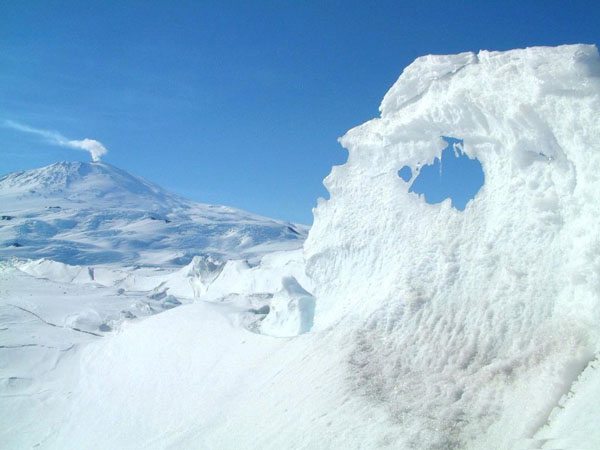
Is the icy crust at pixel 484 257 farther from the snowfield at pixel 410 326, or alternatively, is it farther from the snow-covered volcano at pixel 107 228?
the snow-covered volcano at pixel 107 228

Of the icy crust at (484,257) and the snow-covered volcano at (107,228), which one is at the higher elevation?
the snow-covered volcano at (107,228)

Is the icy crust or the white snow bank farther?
the white snow bank

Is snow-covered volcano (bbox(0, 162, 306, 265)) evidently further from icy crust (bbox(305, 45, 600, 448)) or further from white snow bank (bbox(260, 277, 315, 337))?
icy crust (bbox(305, 45, 600, 448))

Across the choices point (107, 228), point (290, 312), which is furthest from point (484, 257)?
point (107, 228)

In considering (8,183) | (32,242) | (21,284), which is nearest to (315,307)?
(21,284)

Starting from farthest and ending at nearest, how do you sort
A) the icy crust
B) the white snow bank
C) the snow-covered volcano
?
the snow-covered volcano
the white snow bank
the icy crust

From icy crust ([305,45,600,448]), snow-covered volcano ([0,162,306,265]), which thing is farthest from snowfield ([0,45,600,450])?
snow-covered volcano ([0,162,306,265])

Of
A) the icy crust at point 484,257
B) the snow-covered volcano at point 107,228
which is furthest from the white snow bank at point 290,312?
the snow-covered volcano at point 107,228
